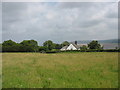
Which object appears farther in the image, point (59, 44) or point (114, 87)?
point (59, 44)

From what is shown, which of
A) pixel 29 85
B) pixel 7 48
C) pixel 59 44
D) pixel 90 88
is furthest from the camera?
pixel 59 44

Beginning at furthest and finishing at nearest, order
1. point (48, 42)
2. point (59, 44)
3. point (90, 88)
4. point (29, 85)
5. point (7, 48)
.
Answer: point (59, 44)
point (48, 42)
point (7, 48)
point (29, 85)
point (90, 88)

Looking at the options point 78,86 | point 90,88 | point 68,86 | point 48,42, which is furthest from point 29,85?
point 48,42

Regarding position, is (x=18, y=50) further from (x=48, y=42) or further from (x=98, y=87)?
(x=98, y=87)

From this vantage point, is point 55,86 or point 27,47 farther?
point 27,47

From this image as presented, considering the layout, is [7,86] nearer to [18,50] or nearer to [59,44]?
[18,50]

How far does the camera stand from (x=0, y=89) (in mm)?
4453

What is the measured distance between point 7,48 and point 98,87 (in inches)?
1822

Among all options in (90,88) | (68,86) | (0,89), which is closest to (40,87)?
(68,86)

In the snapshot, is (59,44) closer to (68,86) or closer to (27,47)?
(27,47)

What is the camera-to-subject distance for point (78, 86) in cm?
469

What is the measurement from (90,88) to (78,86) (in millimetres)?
462

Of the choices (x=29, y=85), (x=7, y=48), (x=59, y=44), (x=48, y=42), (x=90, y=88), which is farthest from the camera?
(x=59, y=44)

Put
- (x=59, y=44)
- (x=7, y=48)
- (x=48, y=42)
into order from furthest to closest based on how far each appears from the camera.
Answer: (x=59, y=44) → (x=48, y=42) → (x=7, y=48)
